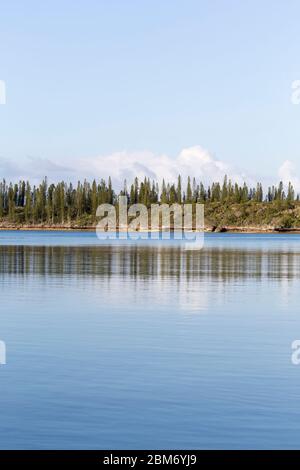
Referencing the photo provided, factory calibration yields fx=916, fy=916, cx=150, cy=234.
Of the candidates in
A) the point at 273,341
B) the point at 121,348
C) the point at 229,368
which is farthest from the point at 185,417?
the point at 273,341

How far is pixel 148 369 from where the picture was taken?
2742cm

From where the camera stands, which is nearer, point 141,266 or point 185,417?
point 185,417

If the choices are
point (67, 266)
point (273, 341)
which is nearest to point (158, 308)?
point (273, 341)

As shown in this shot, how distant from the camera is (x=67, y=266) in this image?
264ft

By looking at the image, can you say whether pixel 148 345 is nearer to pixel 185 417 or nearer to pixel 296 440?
pixel 185 417

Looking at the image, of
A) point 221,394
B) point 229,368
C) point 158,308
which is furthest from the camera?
point 158,308

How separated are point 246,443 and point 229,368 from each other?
27.5ft

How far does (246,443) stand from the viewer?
19359mm

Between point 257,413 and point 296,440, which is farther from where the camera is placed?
point 257,413

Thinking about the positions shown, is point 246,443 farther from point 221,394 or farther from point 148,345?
point 148,345

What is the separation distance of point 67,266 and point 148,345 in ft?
159

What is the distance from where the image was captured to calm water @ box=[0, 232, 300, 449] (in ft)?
65.9

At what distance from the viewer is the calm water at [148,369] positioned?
65.9 feet
